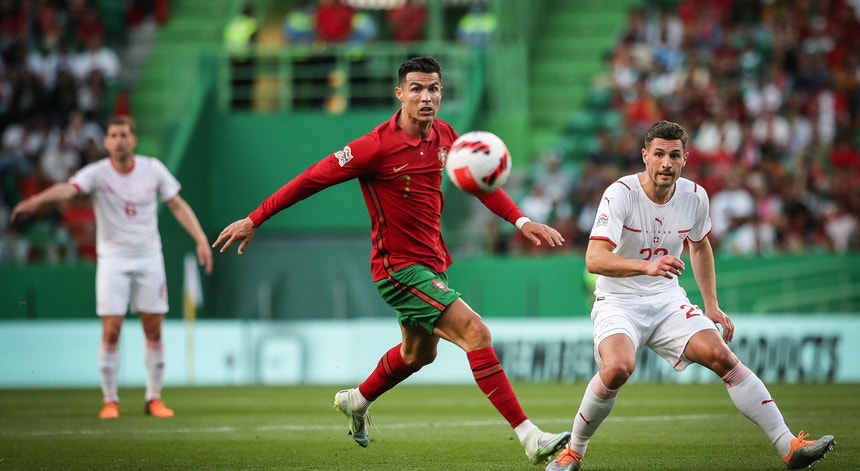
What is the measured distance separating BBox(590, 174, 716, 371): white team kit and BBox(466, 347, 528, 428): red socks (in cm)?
58

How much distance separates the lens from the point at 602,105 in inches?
957

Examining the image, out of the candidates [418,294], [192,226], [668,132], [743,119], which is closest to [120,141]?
[192,226]

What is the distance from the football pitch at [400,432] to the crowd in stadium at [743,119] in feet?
16.1

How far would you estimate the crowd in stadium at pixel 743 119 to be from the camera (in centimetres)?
2041

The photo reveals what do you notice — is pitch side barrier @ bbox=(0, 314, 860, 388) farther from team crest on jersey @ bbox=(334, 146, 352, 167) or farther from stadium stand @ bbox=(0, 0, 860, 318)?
team crest on jersey @ bbox=(334, 146, 352, 167)

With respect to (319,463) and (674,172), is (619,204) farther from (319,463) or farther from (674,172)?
(319,463)

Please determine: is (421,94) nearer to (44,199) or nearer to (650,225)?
(650,225)

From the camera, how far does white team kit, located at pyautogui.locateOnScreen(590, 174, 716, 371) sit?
7.95 metres

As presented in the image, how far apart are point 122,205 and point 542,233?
5403 millimetres

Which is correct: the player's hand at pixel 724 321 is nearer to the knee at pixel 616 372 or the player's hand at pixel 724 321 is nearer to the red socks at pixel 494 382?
the knee at pixel 616 372

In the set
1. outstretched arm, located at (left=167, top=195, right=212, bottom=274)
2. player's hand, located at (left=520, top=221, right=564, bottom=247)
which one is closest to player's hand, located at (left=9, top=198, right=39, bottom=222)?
outstretched arm, located at (left=167, top=195, right=212, bottom=274)

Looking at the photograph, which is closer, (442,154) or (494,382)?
(494,382)

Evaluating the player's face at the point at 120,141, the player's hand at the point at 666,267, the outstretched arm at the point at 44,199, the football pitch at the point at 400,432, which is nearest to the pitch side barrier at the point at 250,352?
the football pitch at the point at 400,432

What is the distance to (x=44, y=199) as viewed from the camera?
37.1 feet
